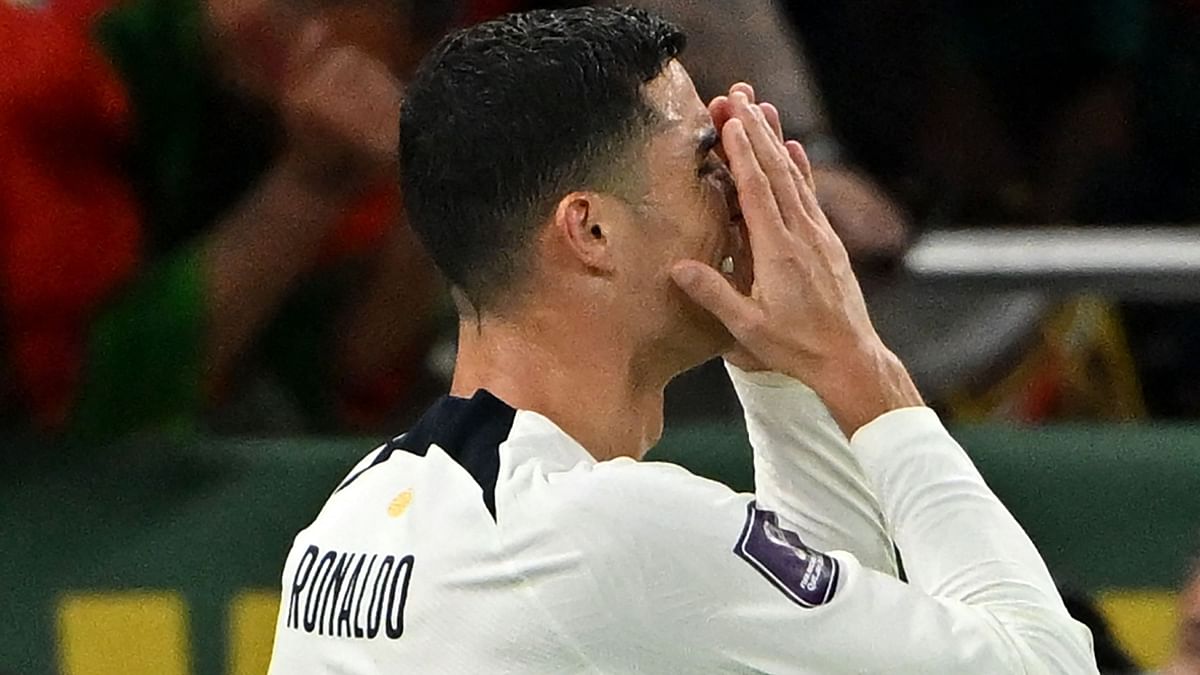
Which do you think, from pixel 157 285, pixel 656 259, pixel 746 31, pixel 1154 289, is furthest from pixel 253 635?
pixel 656 259

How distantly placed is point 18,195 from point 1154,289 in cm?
128

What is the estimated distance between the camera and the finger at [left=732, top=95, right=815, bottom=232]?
1.31m

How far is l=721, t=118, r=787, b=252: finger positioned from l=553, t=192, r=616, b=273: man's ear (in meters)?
0.09

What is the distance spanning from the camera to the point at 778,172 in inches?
51.6

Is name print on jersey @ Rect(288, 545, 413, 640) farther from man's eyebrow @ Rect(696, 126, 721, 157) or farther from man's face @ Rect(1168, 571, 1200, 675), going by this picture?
man's face @ Rect(1168, 571, 1200, 675)

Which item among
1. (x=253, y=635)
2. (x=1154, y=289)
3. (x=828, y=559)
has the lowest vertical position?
(x=253, y=635)

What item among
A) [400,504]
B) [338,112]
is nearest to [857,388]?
[400,504]

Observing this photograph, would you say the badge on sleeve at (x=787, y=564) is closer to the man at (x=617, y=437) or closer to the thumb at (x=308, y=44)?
the man at (x=617, y=437)

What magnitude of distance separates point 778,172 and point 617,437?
196 mm

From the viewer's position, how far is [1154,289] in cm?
246

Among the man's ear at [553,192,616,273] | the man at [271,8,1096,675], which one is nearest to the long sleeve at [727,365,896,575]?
the man at [271,8,1096,675]

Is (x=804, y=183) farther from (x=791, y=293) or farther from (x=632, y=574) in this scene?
(x=632, y=574)

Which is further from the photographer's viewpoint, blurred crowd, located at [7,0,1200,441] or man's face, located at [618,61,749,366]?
blurred crowd, located at [7,0,1200,441]

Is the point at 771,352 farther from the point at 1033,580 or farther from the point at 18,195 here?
the point at 18,195
